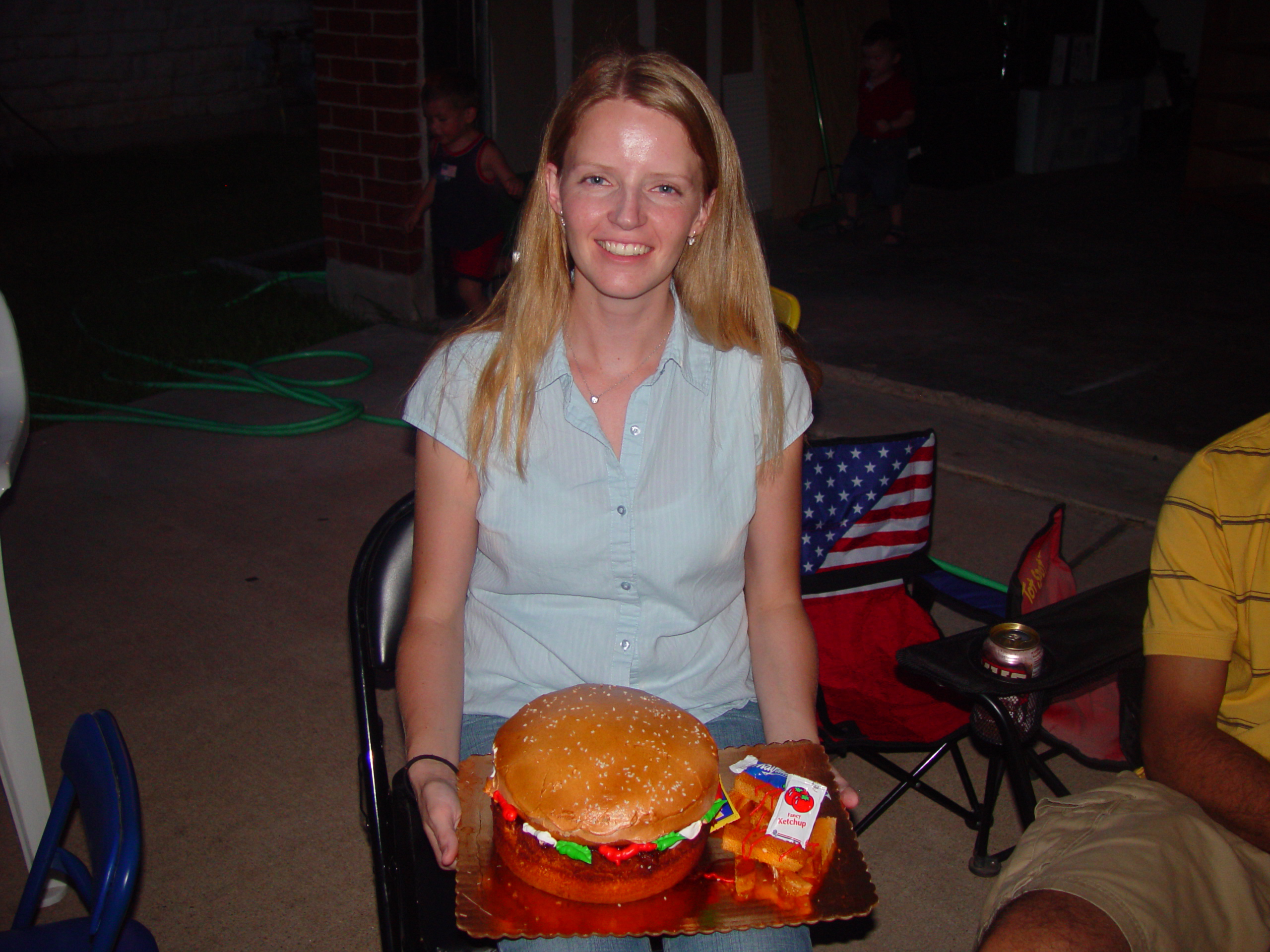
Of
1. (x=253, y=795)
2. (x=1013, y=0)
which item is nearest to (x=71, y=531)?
(x=253, y=795)

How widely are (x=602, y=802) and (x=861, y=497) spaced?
68.0 inches

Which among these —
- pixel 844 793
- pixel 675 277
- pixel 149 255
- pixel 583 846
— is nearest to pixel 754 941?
pixel 844 793

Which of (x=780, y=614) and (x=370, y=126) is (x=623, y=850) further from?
(x=370, y=126)

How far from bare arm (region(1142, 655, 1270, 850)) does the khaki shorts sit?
39mm

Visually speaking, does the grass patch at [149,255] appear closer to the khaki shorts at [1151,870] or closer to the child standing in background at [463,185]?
the child standing in background at [463,185]

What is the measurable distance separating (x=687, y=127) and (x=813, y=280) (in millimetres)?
6545

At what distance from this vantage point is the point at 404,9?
621 cm

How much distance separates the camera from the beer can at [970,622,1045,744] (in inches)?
89.6

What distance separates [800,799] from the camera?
1617 millimetres

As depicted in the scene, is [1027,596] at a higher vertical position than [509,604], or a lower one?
lower

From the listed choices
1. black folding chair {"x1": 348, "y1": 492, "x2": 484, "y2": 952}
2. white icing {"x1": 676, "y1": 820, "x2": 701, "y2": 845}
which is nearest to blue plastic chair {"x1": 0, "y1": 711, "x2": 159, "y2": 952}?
black folding chair {"x1": 348, "y1": 492, "x2": 484, "y2": 952}

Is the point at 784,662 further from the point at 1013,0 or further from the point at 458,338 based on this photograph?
the point at 1013,0

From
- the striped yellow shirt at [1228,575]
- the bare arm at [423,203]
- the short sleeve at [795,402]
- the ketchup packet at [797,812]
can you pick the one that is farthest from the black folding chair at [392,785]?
the bare arm at [423,203]

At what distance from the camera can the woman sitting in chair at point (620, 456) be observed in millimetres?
1986
